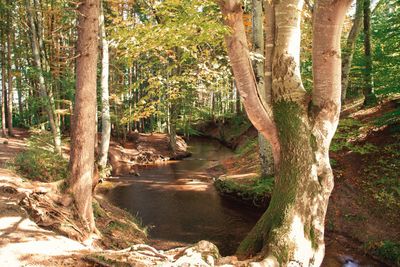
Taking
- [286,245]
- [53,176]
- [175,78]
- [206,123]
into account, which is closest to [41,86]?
[53,176]

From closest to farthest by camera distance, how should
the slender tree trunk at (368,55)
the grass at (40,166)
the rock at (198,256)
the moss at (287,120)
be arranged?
the rock at (198,256) → the moss at (287,120) → the grass at (40,166) → the slender tree trunk at (368,55)

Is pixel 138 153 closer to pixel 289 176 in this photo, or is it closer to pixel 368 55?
pixel 368 55

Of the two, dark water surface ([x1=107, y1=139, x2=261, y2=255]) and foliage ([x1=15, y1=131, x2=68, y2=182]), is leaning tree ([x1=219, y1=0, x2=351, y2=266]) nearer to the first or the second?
dark water surface ([x1=107, y1=139, x2=261, y2=255])

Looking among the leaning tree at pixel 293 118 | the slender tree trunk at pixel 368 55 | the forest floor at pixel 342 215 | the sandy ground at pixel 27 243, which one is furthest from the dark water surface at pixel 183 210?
the slender tree trunk at pixel 368 55

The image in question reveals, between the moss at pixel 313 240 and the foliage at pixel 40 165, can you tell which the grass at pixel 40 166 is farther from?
the moss at pixel 313 240

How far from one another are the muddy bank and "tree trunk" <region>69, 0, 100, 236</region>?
362 inches

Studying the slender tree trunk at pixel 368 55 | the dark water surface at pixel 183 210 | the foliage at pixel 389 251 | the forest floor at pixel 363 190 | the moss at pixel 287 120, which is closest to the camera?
the moss at pixel 287 120

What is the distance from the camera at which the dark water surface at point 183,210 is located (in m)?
7.42

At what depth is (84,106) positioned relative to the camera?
17.4 feet

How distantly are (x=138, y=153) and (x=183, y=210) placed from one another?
997cm

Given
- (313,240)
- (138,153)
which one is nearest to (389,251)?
(313,240)

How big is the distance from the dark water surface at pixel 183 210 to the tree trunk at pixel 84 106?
246cm

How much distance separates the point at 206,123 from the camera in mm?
33906

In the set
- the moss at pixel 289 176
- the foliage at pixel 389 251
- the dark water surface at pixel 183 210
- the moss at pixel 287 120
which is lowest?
the dark water surface at pixel 183 210
